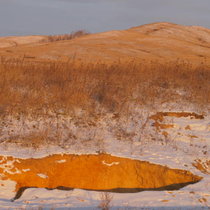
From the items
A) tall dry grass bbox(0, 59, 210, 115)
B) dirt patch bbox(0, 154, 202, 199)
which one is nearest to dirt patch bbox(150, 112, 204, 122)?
tall dry grass bbox(0, 59, 210, 115)

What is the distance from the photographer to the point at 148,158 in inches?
196

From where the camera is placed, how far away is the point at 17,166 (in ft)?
14.6

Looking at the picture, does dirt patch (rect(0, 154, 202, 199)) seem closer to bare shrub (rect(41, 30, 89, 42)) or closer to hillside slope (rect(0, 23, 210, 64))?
hillside slope (rect(0, 23, 210, 64))

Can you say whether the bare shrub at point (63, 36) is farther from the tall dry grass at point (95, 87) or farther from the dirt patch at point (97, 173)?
the dirt patch at point (97, 173)

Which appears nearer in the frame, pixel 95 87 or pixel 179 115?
pixel 179 115

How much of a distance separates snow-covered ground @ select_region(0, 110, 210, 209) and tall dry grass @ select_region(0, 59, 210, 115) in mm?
971

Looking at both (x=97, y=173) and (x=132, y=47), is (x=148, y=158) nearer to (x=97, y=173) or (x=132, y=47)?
(x=97, y=173)

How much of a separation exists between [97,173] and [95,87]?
333 cm

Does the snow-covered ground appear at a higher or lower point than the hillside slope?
lower

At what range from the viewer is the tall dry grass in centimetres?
673

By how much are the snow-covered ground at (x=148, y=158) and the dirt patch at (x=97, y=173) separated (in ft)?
0.44

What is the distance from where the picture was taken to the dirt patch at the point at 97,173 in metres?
4.47

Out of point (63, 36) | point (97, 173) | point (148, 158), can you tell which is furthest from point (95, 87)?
point (63, 36)

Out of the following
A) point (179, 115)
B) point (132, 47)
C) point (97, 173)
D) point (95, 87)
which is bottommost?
point (97, 173)
